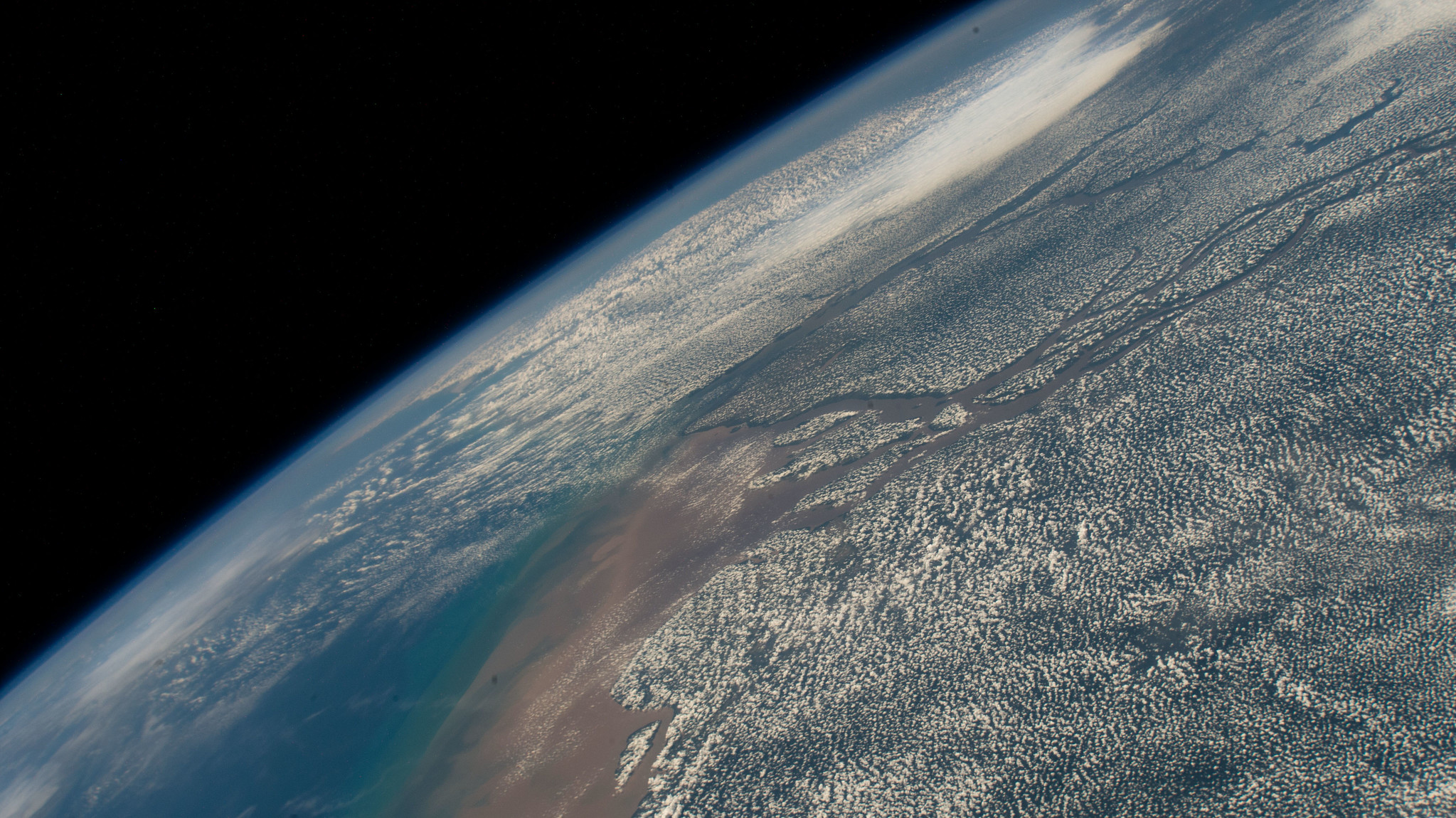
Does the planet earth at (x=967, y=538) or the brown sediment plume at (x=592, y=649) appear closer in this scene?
the planet earth at (x=967, y=538)

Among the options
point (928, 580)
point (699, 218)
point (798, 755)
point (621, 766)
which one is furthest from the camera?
point (699, 218)

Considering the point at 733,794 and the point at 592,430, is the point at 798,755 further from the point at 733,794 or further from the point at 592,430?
the point at 592,430

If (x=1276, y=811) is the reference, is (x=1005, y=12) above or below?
above

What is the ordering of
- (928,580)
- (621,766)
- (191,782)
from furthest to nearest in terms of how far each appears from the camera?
(191,782) → (928,580) → (621,766)

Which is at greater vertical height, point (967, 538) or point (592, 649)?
point (592, 649)

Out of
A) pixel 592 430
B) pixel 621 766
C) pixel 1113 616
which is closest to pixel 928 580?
pixel 1113 616

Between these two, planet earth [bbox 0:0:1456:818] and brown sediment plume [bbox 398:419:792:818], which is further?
brown sediment plume [bbox 398:419:792:818]

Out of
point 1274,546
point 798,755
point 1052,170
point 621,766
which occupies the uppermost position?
point 1052,170

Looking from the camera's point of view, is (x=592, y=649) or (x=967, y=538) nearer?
(x=967, y=538)
